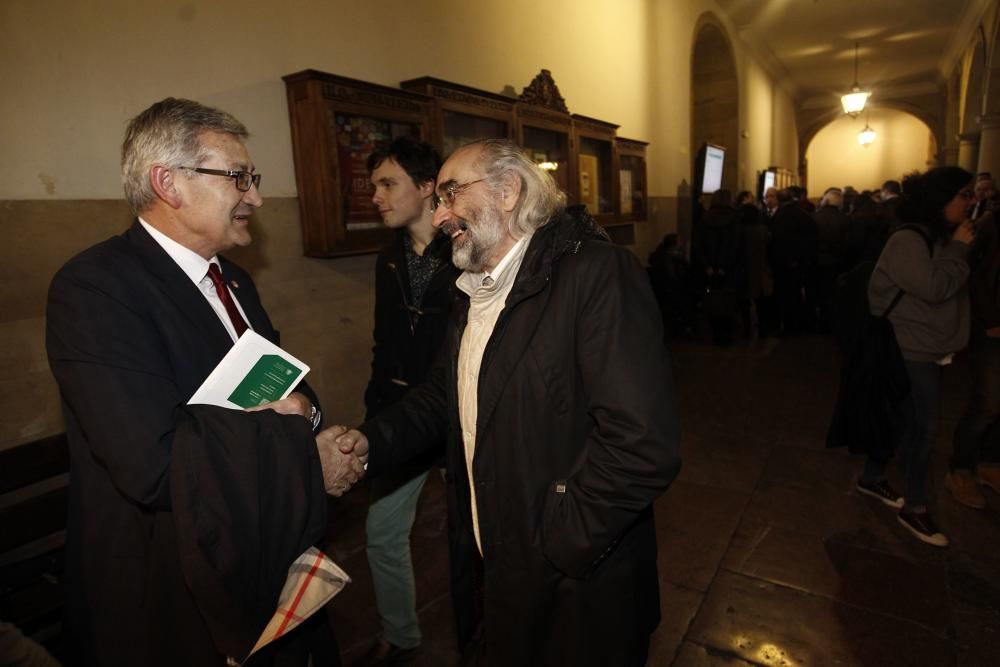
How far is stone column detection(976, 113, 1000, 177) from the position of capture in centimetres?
833

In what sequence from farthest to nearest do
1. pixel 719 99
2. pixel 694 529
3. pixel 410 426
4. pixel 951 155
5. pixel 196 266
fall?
pixel 951 155 < pixel 719 99 < pixel 694 529 < pixel 410 426 < pixel 196 266

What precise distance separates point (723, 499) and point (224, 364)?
3.11 metres

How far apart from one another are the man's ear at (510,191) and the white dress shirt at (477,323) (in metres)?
0.10

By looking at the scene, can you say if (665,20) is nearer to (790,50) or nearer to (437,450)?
(790,50)

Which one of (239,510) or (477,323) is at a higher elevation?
(477,323)

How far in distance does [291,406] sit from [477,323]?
54cm

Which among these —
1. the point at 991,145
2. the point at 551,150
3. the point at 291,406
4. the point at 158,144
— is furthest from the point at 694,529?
the point at 991,145

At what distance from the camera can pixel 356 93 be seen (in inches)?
128

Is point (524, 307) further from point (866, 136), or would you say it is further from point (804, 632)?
point (866, 136)

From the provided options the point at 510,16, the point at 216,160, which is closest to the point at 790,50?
the point at 510,16

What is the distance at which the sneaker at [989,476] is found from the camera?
3.50 meters

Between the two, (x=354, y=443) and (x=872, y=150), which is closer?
(x=354, y=443)

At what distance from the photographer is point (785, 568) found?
289cm

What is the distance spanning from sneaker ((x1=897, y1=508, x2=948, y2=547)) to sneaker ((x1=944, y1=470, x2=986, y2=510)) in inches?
17.7
